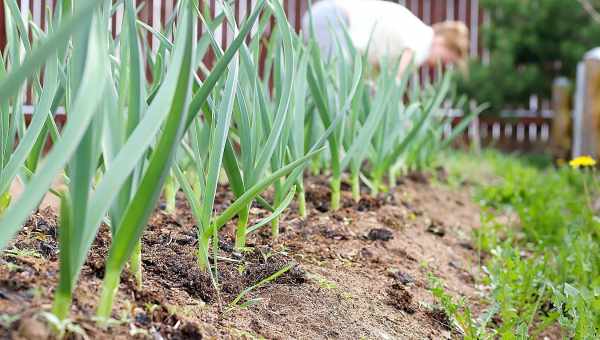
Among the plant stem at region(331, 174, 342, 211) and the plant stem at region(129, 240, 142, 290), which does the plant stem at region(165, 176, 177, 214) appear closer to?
the plant stem at region(331, 174, 342, 211)

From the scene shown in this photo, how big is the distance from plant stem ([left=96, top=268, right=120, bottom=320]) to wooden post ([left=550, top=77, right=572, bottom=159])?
17.8 ft

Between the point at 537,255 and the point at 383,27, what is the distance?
52.9 inches

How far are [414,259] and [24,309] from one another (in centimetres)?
98

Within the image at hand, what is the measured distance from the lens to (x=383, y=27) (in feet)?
9.46

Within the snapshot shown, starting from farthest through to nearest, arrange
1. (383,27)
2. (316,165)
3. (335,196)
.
→ (383,27)
(316,165)
(335,196)

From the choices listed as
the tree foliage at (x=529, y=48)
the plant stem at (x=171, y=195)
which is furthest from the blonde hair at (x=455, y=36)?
the plant stem at (x=171, y=195)

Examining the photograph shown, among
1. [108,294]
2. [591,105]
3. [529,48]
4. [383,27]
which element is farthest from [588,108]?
[108,294]

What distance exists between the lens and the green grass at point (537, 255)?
Result: 3.96 feet

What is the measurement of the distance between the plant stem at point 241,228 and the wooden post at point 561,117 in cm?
499

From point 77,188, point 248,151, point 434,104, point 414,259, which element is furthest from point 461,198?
point 77,188

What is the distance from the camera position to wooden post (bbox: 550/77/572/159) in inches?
228

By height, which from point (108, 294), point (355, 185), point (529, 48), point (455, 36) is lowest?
point (355, 185)

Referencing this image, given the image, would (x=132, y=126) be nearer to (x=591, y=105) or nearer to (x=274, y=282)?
(x=274, y=282)

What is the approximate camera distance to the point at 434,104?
213cm
